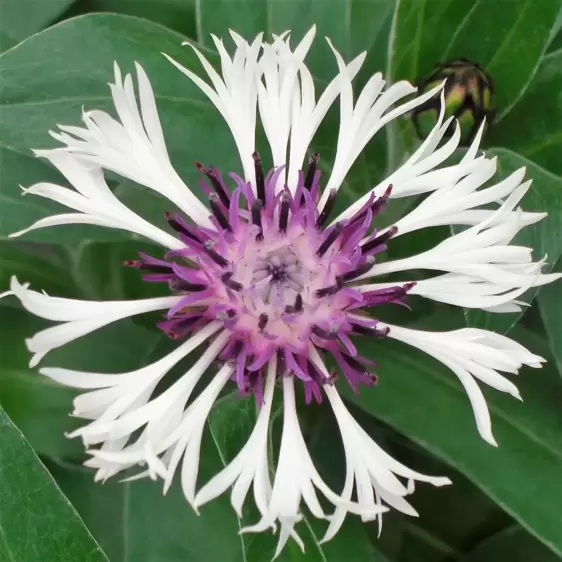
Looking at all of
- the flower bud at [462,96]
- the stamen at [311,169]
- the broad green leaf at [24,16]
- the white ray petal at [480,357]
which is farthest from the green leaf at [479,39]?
the broad green leaf at [24,16]

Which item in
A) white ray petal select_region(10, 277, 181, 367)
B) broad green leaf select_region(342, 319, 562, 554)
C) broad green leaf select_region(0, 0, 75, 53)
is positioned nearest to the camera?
white ray petal select_region(10, 277, 181, 367)

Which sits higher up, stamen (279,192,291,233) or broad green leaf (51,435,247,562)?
stamen (279,192,291,233)

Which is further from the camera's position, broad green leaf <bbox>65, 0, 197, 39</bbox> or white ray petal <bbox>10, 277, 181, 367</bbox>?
broad green leaf <bbox>65, 0, 197, 39</bbox>

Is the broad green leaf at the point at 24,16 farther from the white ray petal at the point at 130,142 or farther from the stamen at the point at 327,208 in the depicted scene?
the stamen at the point at 327,208

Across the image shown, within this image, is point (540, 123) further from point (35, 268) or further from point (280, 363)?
point (35, 268)

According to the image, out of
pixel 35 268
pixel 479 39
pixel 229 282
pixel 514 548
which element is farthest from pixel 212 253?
pixel 514 548

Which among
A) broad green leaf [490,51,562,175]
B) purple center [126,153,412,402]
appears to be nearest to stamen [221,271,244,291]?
purple center [126,153,412,402]

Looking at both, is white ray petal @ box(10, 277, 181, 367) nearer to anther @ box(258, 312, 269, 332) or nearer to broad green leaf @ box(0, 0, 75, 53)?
anther @ box(258, 312, 269, 332)
